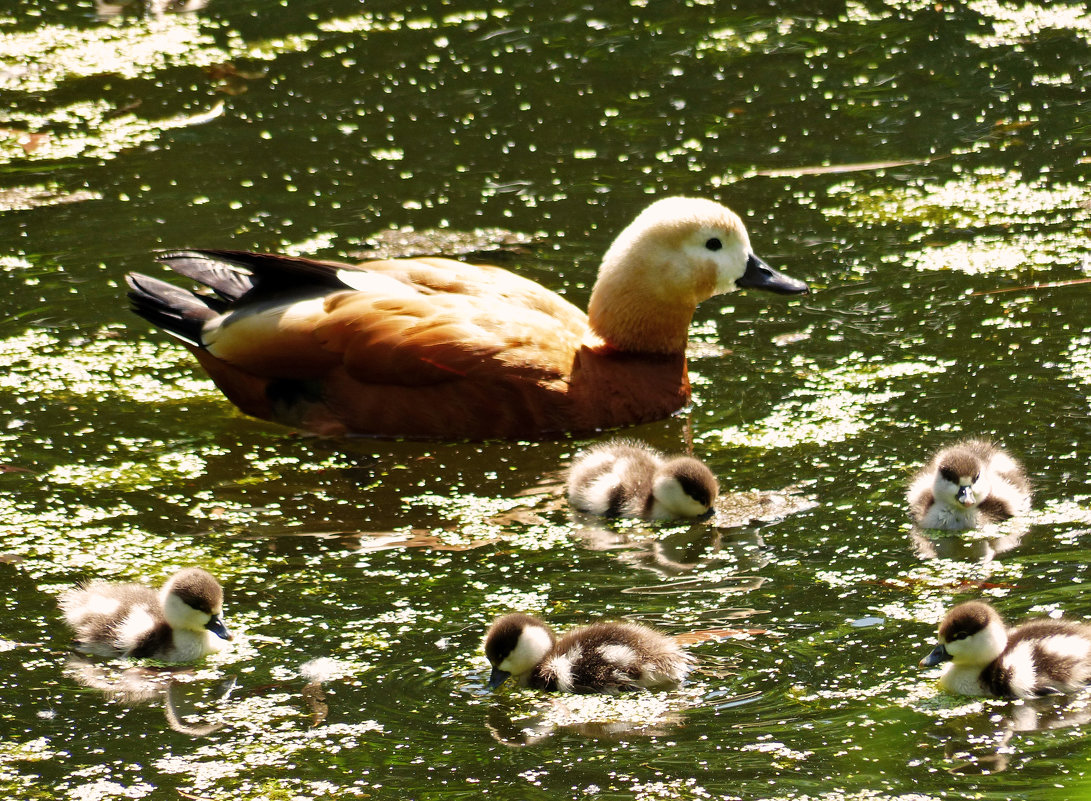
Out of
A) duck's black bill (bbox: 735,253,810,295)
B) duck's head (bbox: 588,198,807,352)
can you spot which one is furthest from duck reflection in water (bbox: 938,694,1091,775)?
duck's black bill (bbox: 735,253,810,295)

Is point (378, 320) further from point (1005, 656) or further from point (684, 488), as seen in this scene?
point (1005, 656)

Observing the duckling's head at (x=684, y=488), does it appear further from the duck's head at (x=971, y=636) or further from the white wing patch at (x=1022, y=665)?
the white wing patch at (x=1022, y=665)

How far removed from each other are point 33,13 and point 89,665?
7.84 meters

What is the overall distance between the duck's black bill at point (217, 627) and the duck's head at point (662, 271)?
2.50m

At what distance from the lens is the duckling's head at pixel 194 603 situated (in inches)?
192

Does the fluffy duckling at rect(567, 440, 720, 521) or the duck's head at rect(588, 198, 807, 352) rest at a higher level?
the duck's head at rect(588, 198, 807, 352)

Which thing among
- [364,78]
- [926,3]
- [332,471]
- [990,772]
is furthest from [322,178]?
[990,772]

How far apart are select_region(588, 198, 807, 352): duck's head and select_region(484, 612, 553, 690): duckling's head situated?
245 centimetres

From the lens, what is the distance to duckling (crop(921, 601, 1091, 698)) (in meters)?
4.49

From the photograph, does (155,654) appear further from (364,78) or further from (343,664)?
(364,78)

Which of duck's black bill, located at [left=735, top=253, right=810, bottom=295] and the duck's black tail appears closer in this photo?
the duck's black tail

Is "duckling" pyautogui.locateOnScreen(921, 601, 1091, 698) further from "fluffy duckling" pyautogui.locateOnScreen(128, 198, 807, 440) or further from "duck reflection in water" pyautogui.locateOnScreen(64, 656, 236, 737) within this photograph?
"fluffy duckling" pyautogui.locateOnScreen(128, 198, 807, 440)

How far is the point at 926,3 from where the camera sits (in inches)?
441

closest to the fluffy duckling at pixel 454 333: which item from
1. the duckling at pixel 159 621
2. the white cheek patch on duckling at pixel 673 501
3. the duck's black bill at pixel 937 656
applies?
the white cheek patch on duckling at pixel 673 501
